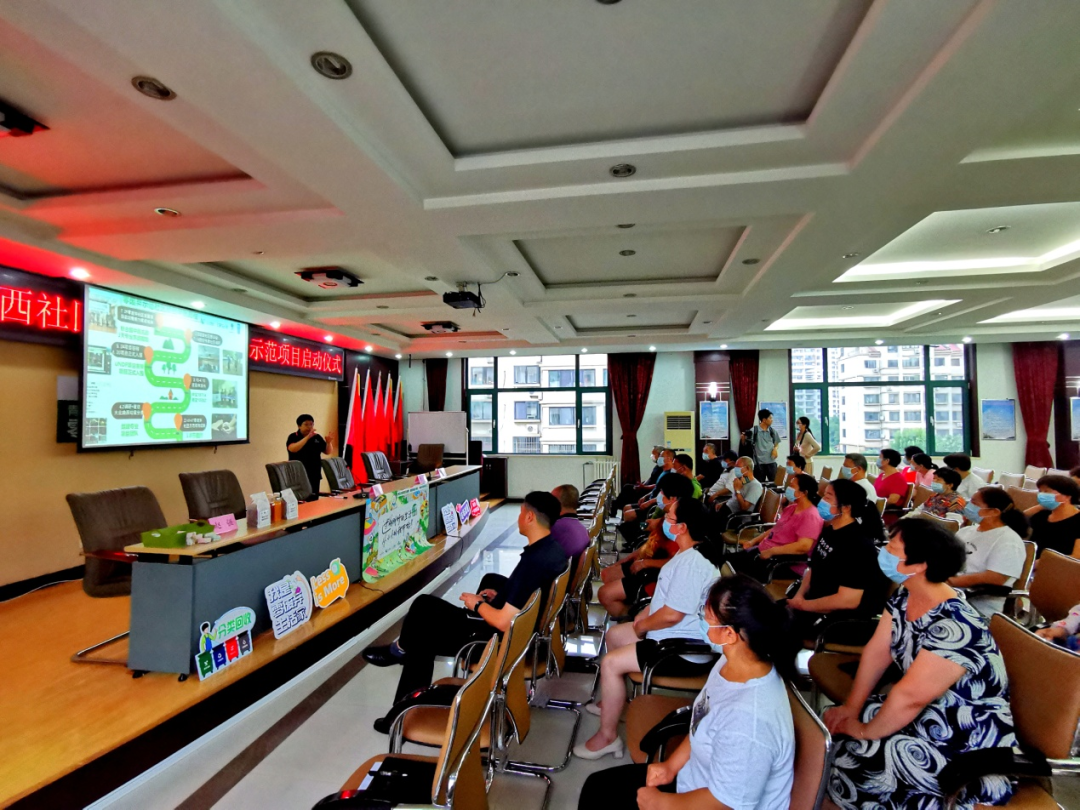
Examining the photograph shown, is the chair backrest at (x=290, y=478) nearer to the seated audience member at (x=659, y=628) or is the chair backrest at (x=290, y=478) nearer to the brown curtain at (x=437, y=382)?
the seated audience member at (x=659, y=628)

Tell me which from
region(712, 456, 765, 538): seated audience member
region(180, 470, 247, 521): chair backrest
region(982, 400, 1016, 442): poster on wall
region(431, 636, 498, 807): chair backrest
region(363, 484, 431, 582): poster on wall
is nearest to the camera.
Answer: region(431, 636, 498, 807): chair backrest

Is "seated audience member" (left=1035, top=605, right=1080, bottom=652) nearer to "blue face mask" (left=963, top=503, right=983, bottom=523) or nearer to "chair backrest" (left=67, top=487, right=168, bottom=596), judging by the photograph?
"blue face mask" (left=963, top=503, right=983, bottom=523)

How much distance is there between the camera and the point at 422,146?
2576 millimetres

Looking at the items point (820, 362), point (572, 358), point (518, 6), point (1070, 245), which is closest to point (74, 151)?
point (518, 6)

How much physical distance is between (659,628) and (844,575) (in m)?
0.98

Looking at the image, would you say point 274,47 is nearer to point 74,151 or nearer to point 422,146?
point 422,146

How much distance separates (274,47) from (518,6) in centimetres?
85

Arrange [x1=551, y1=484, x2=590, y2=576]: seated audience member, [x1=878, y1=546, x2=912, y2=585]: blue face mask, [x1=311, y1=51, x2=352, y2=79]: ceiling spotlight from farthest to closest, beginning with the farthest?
1. [x1=551, y1=484, x2=590, y2=576]: seated audience member
2. [x1=878, y1=546, x2=912, y2=585]: blue face mask
3. [x1=311, y1=51, x2=352, y2=79]: ceiling spotlight

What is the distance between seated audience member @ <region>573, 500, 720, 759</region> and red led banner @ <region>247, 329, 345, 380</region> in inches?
236

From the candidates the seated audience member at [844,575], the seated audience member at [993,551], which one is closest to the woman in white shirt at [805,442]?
the seated audience member at [993,551]

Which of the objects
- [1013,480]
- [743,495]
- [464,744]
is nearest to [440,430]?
[743,495]

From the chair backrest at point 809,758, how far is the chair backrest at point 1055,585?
2043 millimetres

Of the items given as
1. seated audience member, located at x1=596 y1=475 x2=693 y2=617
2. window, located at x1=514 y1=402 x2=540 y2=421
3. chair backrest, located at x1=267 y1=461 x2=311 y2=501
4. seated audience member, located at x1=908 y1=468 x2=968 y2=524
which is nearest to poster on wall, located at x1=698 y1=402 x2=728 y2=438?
window, located at x1=514 y1=402 x2=540 y2=421

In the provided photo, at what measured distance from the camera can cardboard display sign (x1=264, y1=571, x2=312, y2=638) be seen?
9.75 ft
